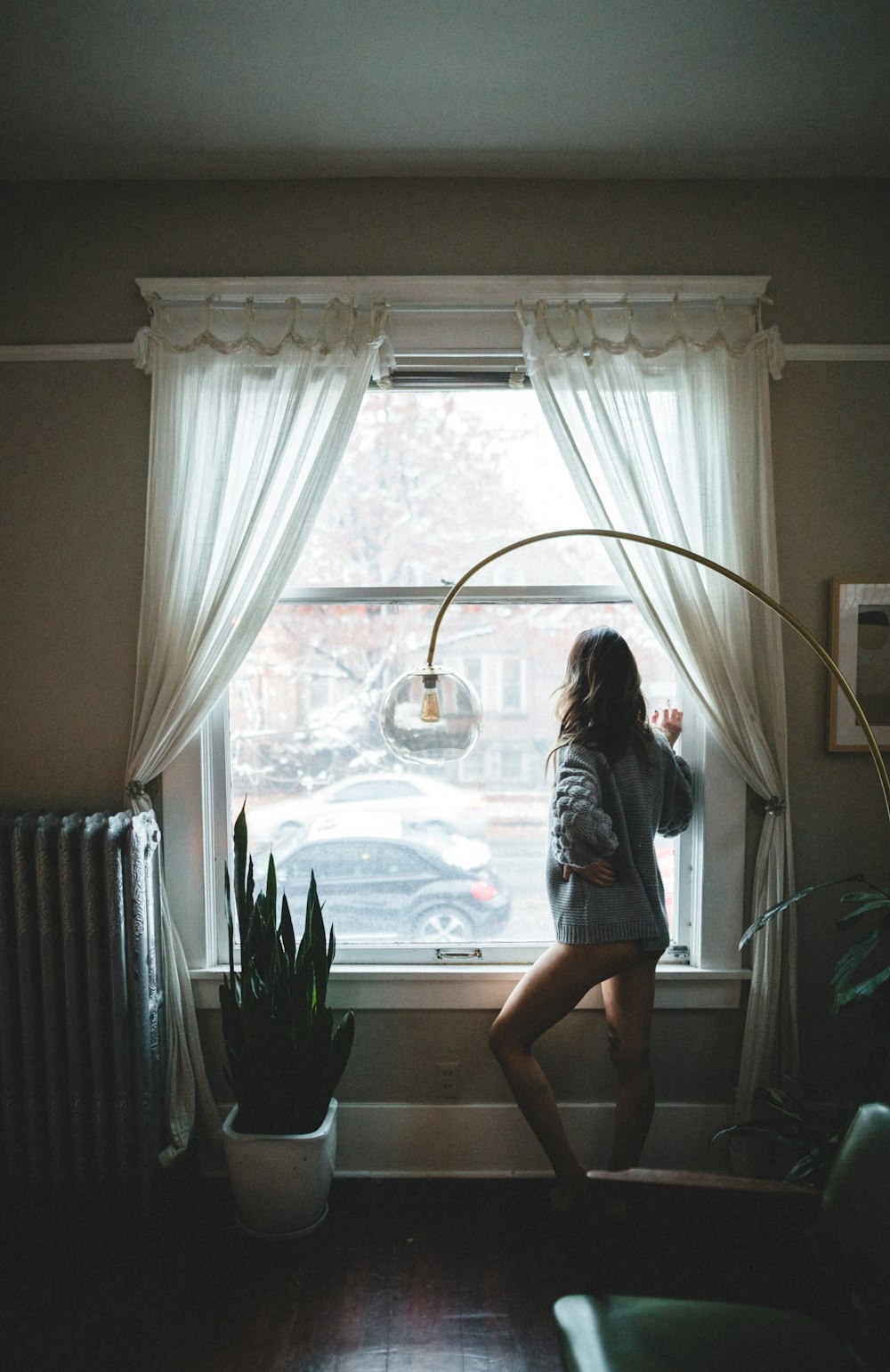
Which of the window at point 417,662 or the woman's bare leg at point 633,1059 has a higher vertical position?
the window at point 417,662

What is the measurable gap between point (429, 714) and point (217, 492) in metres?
1.08

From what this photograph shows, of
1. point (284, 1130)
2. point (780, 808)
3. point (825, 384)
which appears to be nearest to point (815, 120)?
point (825, 384)

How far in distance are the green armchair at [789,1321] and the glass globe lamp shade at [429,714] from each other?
1.05 metres

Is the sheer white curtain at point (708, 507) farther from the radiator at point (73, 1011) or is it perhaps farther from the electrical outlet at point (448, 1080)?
the radiator at point (73, 1011)

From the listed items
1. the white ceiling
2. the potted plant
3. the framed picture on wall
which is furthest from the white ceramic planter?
the white ceiling

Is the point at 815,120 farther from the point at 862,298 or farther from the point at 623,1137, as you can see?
the point at 623,1137

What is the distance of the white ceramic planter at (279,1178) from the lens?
85.0 inches

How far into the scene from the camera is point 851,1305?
58.2 inches

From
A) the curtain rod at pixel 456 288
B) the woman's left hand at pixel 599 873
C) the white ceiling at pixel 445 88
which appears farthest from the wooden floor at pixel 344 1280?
the white ceiling at pixel 445 88

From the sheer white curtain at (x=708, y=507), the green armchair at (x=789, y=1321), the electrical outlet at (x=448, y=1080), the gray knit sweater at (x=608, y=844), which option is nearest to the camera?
the green armchair at (x=789, y=1321)

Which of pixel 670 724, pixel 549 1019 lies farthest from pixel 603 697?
pixel 549 1019

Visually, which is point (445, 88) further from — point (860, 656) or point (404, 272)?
point (860, 656)

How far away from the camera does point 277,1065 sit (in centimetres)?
217

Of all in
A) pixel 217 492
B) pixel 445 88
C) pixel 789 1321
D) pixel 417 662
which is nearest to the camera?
pixel 789 1321
